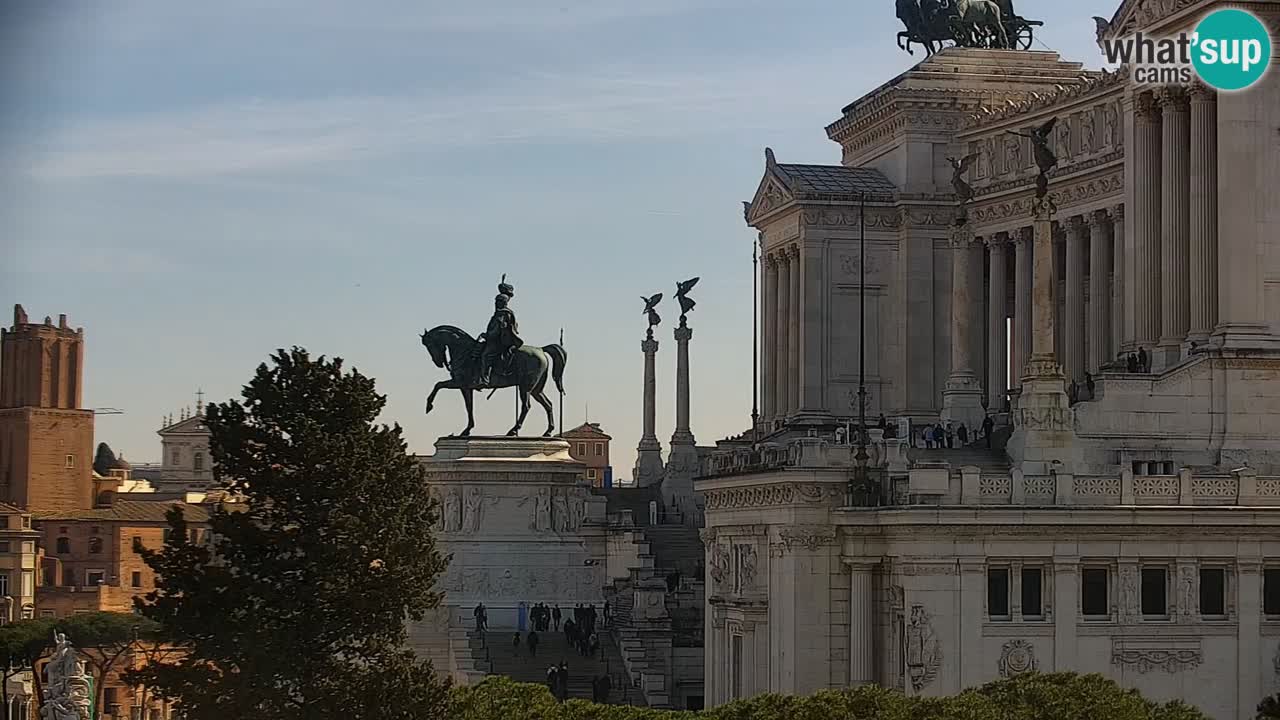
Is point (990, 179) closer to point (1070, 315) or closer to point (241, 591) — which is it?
point (1070, 315)

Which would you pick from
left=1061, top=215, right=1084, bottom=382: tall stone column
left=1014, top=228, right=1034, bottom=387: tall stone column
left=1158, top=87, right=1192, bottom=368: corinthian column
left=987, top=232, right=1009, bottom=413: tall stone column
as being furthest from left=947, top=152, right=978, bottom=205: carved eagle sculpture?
left=1158, top=87, right=1192, bottom=368: corinthian column

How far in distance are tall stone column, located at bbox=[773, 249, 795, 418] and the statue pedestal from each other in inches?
368

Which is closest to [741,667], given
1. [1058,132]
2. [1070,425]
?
[1070,425]

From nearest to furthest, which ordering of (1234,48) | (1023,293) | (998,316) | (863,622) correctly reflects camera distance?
(863,622) → (1234,48) → (1023,293) → (998,316)

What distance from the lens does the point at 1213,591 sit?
68938 mm

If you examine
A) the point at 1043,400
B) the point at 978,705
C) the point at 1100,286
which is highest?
the point at 1100,286

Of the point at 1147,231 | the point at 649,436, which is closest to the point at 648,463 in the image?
the point at 649,436

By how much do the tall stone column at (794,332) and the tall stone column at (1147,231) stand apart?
22518 mm

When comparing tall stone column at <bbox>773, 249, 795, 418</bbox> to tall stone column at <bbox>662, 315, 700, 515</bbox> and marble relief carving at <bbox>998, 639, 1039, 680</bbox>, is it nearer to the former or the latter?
tall stone column at <bbox>662, 315, 700, 515</bbox>

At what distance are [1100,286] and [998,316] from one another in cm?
761

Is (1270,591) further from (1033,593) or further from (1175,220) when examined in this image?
(1175,220)

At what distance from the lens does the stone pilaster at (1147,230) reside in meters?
79.8

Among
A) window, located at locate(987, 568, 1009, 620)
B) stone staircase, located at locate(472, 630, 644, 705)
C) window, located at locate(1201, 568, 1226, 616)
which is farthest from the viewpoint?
stone staircase, located at locate(472, 630, 644, 705)

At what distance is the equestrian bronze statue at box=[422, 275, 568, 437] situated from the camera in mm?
113000
